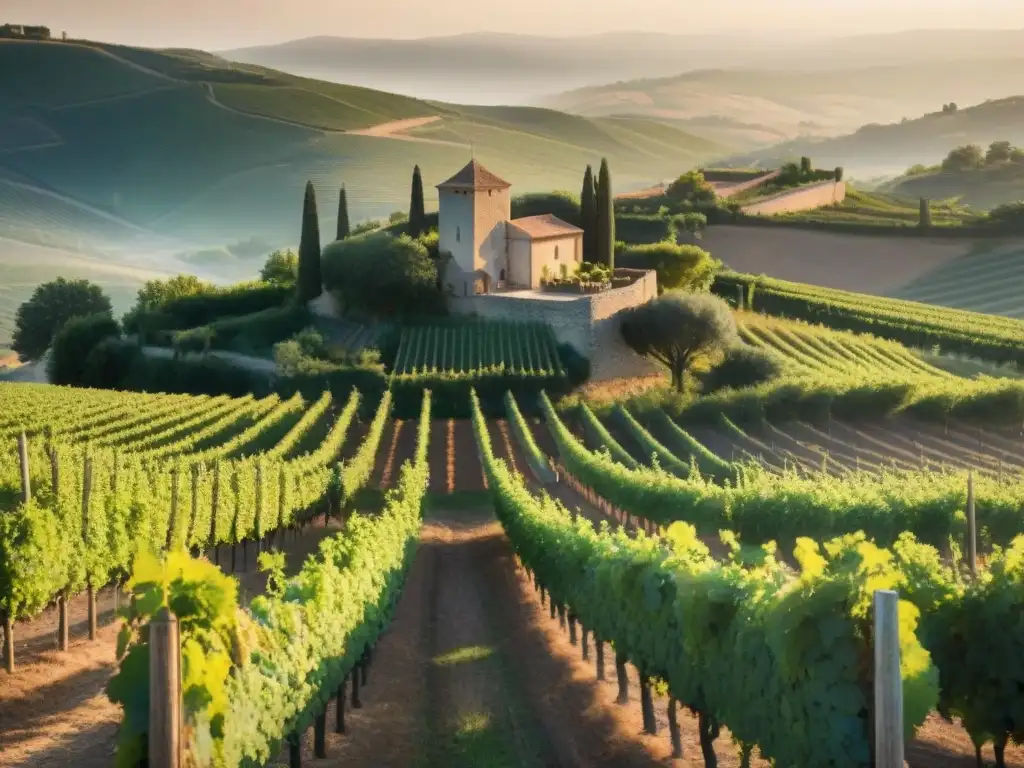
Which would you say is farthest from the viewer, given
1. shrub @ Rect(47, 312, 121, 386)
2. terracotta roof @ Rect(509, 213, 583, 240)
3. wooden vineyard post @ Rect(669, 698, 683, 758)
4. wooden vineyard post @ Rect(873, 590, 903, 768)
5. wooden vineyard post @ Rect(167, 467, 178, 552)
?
shrub @ Rect(47, 312, 121, 386)

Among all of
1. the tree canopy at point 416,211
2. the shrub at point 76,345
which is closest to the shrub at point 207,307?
the shrub at point 76,345

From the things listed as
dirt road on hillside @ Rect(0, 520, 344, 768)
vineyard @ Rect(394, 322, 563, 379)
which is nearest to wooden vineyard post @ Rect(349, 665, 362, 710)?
dirt road on hillside @ Rect(0, 520, 344, 768)

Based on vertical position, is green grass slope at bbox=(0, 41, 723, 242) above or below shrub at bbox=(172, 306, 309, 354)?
above

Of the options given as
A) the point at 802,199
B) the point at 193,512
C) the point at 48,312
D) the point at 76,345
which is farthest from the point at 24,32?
the point at 193,512

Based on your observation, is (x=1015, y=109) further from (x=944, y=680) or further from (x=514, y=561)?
(x=944, y=680)

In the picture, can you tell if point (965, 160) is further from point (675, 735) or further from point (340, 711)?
point (340, 711)

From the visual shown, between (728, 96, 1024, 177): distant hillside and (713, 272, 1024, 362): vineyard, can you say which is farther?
(728, 96, 1024, 177): distant hillside

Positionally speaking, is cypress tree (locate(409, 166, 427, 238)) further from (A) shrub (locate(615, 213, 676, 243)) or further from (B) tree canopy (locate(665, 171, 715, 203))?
(B) tree canopy (locate(665, 171, 715, 203))
